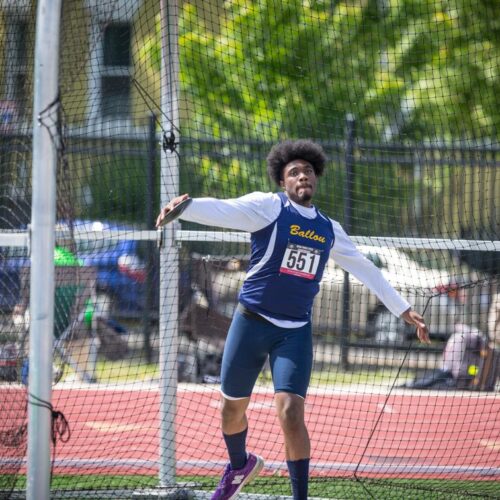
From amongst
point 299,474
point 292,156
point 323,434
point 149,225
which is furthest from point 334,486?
point 149,225

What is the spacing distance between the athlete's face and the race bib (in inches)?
12.4

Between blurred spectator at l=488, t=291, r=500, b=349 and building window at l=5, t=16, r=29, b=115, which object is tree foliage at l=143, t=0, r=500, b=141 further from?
building window at l=5, t=16, r=29, b=115

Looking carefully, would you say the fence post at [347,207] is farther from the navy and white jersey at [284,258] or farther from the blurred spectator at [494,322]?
the navy and white jersey at [284,258]

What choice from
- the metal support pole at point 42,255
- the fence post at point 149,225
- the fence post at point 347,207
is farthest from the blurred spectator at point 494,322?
the metal support pole at point 42,255

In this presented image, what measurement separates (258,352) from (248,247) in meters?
4.70

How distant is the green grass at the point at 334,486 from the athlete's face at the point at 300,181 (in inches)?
84.6

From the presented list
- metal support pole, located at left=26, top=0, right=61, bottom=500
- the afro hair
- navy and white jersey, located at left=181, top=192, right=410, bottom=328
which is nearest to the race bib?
navy and white jersey, located at left=181, top=192, right=410, bottom=328

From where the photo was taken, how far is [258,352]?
5523 millimetres

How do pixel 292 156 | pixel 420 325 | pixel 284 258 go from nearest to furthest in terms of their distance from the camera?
1. pixel 284 258
2. pixel 420 325
3. pixel 292 156

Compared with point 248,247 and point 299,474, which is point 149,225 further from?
point 299,474

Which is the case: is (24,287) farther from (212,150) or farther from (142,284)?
(212,150)

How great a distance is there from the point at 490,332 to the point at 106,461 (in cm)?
514

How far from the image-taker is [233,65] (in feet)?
45.8

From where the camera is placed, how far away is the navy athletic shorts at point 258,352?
213 inches
